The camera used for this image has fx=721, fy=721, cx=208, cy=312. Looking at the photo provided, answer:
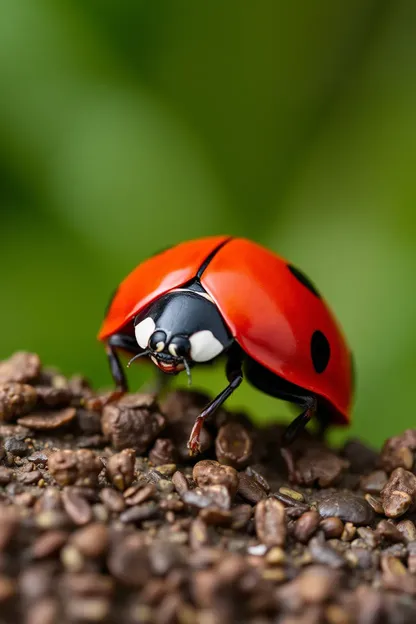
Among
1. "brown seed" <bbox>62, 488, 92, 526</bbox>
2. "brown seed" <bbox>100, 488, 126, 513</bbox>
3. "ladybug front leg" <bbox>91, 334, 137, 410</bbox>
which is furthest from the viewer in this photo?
"ladybug front leg" <bbox>91, 334, 137, 410</bbox>

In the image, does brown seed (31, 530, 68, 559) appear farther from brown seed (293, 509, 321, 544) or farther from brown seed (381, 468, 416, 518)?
brown seed (381, 468, 416, 518)

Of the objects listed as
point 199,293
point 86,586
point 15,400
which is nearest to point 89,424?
point 15,400

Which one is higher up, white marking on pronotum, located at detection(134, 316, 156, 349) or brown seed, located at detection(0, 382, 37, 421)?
white marking on pronotum, located at detection(134, 316, 156, 349)

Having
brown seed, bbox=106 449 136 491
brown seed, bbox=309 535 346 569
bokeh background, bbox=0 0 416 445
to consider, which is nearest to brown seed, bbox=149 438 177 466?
brown seed, bbox=106 449 136 491

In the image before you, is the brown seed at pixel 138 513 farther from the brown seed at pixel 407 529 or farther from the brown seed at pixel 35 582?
the brown seed at pixel 407 529

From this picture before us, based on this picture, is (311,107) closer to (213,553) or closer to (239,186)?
(239,186)

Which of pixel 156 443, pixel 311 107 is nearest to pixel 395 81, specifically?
pixel 311 107
